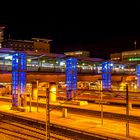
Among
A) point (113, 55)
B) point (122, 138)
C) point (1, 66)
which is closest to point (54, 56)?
point (1, 66)

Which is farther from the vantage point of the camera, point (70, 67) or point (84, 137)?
point (70, 67)

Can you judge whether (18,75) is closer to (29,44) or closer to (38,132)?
(38,132)

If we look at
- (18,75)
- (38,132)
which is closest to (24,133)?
(38,132)

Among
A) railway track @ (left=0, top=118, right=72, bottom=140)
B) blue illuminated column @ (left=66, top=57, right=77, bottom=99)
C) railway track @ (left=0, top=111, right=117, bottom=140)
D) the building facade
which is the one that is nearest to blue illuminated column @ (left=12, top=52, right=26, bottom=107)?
railway track @ (left=0, top=111, right=117, bottom=140)

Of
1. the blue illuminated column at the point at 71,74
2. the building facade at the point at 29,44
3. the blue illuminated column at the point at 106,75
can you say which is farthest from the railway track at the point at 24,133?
the building facade at the point at 29,44

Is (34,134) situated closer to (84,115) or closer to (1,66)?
(84,115)

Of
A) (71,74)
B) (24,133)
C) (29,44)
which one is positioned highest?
(29,44)

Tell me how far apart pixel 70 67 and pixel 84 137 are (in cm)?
2677

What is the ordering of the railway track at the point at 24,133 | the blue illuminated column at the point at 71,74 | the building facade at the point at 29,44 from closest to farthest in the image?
1. the railway track at the point at 24,133
2. the blue illuminated column at the point at 71,74
3. the building facade at the point at 29,44

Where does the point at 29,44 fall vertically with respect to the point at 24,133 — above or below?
above

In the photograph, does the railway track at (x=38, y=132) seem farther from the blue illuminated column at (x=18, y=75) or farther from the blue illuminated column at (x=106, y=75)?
the blue illuminated column at (x=106, y=75)

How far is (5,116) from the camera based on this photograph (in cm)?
3312

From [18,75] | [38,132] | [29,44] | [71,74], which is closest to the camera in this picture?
[38,132]

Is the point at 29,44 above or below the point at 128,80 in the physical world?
above
